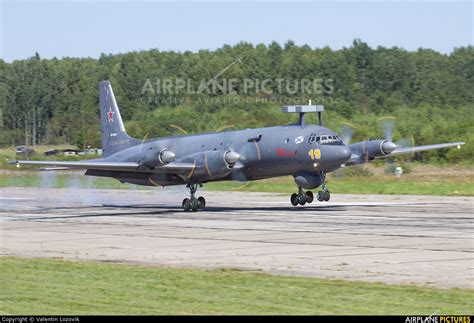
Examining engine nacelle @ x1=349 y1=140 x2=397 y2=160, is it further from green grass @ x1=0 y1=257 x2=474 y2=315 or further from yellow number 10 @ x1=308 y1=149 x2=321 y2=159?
green grass @ x1=0 y1=257 x2=474 y2=315

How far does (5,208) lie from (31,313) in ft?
115

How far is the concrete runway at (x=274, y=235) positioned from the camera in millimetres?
22016

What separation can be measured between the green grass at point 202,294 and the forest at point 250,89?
2220 inches

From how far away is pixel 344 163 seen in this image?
143 feet

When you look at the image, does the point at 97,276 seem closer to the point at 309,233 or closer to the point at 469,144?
the point at 309,233

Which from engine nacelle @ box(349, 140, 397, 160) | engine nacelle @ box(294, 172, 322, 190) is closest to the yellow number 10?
engine nacelle @ box(294, 172, 322, 190)

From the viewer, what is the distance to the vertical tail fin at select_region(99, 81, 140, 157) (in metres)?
50.2

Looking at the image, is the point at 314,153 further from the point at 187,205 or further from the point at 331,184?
the point at 331,184

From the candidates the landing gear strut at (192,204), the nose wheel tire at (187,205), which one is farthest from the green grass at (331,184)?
the nose wheel tire at (187,205)

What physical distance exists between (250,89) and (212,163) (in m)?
79.3

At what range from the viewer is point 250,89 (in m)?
122

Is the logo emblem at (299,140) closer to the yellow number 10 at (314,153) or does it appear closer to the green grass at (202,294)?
the yellow number 10 at (314,153)

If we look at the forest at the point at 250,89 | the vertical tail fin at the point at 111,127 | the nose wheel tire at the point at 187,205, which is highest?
the forest at the point at 250,89

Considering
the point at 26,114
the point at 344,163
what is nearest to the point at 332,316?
the point at 344,163
